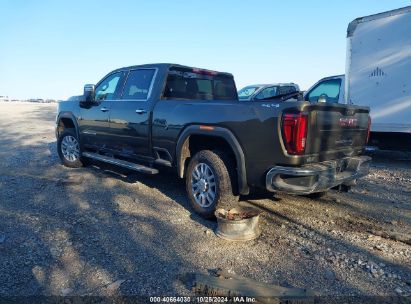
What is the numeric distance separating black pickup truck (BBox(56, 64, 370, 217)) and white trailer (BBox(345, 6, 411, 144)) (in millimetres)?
3813

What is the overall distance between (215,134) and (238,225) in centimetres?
113

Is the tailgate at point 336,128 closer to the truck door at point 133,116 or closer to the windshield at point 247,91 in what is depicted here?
the truck door at point 133,116

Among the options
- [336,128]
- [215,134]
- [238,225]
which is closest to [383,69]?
[336,128]

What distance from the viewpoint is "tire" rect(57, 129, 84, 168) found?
7.60m

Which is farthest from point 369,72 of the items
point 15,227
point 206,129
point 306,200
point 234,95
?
point 15,227

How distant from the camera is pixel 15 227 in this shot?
432 cm

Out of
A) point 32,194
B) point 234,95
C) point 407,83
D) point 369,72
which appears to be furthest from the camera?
point 369,72

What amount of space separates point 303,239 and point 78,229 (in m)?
2.56

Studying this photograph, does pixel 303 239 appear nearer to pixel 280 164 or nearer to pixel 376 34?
pixel 280 164

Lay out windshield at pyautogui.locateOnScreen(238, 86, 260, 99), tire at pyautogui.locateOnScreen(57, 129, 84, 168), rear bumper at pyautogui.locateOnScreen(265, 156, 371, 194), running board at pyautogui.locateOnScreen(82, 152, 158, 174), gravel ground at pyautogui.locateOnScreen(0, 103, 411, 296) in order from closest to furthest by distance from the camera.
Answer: gravel ground at pyautogui.locateOnScreen(0, 103, 411, 296), rear bumper at pyautogui.locateOnScreen(265, 156, 371, 194), running board at pyautogui.locateOnScreen(82, 152, 158, 174), tire at pyautogui.locateOnScreen(57, 129, 84, 168), windshield at pyautogui.locateOnScreen(238, 86, 260, 99)

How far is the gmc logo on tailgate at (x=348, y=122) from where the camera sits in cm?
445

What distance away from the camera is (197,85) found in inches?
236

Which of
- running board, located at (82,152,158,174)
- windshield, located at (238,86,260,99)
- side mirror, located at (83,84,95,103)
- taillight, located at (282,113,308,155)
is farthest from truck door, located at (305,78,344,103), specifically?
taillight, located at (282,113,308,155)

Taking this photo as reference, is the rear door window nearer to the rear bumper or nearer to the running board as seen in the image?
the running board
